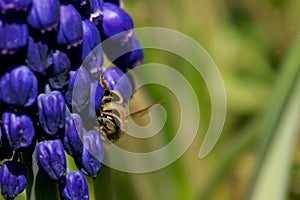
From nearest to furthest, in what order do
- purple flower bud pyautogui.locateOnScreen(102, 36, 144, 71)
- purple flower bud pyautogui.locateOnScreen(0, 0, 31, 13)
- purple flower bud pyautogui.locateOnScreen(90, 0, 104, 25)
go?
1. purple flower bud pyautogui.locateOnScreen(0, 0, 31, 13)
2. purple flower bud pyautogui.locateOnScreen(90, 0, 104, 25)
3. purple flower bud pyautogui.locateOnScreen(102, 36, 144, 71)

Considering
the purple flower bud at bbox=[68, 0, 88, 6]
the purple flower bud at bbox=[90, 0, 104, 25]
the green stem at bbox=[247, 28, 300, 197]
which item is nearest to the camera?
the purple flower bud at bbox=[68, 0, 88, 6]

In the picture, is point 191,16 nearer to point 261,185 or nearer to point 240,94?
point 240,94

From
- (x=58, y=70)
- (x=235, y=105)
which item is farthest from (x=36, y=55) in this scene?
(x=235, y=105)

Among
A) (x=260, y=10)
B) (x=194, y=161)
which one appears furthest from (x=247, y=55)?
(x=194, y=161)

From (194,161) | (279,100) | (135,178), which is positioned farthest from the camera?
(194,161)

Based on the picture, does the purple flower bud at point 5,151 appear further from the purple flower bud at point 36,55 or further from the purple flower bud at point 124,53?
the purple flower bud at point 124,53

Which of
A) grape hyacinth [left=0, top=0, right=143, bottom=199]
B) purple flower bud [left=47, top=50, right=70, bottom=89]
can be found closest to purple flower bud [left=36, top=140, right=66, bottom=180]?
grape hyacinth [left=0, top=0, right=143, bottom=199]

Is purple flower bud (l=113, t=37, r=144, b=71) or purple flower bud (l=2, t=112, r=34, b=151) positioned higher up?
purple flower bud (l=113, t=37, r=144, b=71)

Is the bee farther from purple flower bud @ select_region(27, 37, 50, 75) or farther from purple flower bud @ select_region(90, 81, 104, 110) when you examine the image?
purple flower bud @ select_region(27, 37, 50, 75)
